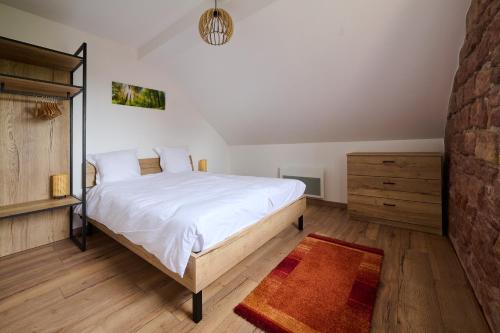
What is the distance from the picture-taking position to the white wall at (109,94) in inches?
82.9

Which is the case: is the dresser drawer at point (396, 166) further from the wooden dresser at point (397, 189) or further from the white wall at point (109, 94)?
the white wall at point (109, 94)

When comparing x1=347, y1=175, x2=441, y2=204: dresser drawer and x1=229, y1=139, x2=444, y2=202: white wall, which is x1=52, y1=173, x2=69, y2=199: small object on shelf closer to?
x1=229, y1=139, x2=444, y2=202: white wall

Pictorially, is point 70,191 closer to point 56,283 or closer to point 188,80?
point 56,283

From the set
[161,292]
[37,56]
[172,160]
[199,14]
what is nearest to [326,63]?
[199,14]

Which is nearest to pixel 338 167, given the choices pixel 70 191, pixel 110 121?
pixel 110 121

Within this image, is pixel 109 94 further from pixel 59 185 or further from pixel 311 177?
pixel 311 177

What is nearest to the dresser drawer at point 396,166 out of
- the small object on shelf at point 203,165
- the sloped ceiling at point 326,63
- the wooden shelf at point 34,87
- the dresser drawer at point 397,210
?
the dresser drawer at point 397,210

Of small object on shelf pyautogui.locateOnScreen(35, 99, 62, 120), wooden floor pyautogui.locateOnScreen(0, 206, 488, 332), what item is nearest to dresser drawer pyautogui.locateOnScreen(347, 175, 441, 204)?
wooden floor pyautogui.locateOnScreen(0, 206, 488, 332)

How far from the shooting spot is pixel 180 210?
4.35 feet

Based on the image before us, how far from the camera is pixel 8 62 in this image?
1.91m

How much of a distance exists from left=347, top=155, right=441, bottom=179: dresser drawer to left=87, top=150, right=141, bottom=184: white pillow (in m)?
2.73

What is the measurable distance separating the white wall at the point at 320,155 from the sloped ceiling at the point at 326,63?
13cm

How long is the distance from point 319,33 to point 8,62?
2842 millimetres

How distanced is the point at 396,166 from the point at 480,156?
1.13 m
